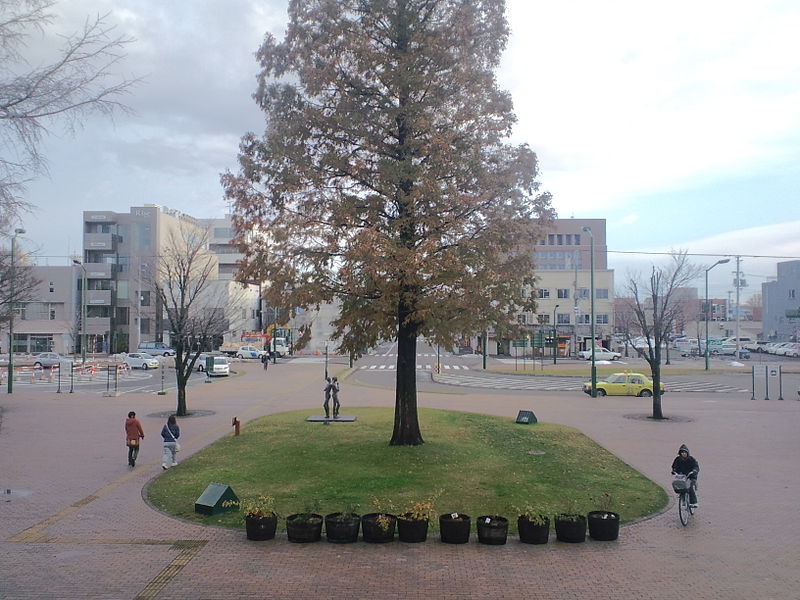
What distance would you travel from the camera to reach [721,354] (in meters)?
83.1

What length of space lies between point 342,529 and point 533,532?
289 centimetres

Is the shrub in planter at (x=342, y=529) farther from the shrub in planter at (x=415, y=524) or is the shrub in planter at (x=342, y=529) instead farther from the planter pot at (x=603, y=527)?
the planter pot at (x=603, y=527)

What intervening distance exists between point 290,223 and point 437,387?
1090 inches

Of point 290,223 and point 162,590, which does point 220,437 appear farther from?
point 162,590

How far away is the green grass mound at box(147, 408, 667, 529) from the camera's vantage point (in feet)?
39.6

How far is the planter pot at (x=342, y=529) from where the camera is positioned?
32.4 ft

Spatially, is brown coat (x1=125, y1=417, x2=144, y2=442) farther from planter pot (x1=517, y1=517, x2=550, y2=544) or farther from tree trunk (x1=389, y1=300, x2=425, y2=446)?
planter pot (x1=517, y1=517, x2=550, y2=544)

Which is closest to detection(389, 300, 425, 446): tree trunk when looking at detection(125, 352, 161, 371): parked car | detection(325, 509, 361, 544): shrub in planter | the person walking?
the person walking

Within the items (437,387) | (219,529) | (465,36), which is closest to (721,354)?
(437,387)

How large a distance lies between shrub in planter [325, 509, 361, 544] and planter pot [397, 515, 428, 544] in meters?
0.67

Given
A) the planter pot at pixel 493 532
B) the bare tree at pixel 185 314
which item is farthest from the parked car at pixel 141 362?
the planter pot at pixel 493 532

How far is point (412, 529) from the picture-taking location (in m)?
9.91

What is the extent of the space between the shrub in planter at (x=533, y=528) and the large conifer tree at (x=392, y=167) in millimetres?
5925

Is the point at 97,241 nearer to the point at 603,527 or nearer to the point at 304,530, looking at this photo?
the point at 304,530
